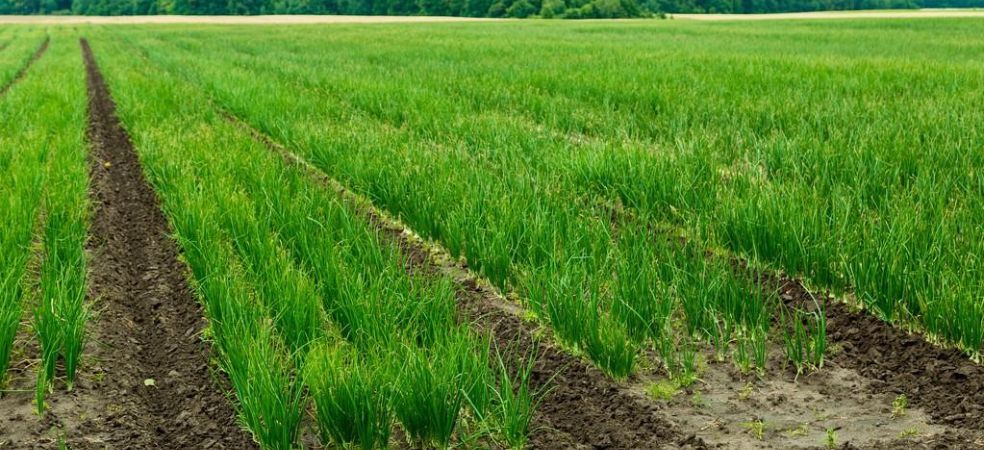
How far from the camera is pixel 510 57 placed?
66.4 feet

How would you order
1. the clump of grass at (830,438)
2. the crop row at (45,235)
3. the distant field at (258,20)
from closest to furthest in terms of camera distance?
the clump of grass at (830,438) < the crop row at (45,235) < the distant field at (258,20)

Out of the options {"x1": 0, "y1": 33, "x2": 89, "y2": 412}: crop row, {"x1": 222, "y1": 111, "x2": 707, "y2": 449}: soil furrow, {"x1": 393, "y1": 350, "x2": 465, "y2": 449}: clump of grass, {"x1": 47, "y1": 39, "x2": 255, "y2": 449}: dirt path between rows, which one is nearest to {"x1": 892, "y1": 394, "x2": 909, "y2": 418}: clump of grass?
{"x1": 222, "y1": 111, "x2": 707, "y2": 449}: soil furrow

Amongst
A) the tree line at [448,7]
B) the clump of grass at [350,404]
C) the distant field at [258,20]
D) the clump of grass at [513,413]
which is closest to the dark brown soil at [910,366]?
the clump of grass at [513,413]

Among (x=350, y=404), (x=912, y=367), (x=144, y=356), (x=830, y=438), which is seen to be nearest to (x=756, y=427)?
(x=830, y=438)

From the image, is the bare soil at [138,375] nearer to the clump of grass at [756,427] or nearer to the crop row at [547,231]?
the crop row at [547,231]

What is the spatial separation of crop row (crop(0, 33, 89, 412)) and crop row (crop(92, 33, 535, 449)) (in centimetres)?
49

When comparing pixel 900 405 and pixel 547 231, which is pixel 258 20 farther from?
pixel 900 405

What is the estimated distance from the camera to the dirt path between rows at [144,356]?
3.00 metres

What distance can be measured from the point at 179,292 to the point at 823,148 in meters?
4.35

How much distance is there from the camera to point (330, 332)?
11.3ft

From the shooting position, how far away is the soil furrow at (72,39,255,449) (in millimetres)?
3010

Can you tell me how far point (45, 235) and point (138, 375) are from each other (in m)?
1.98

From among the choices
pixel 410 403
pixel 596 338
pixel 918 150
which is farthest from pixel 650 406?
pixel 918 150

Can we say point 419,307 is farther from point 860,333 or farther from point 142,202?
point 142,202
